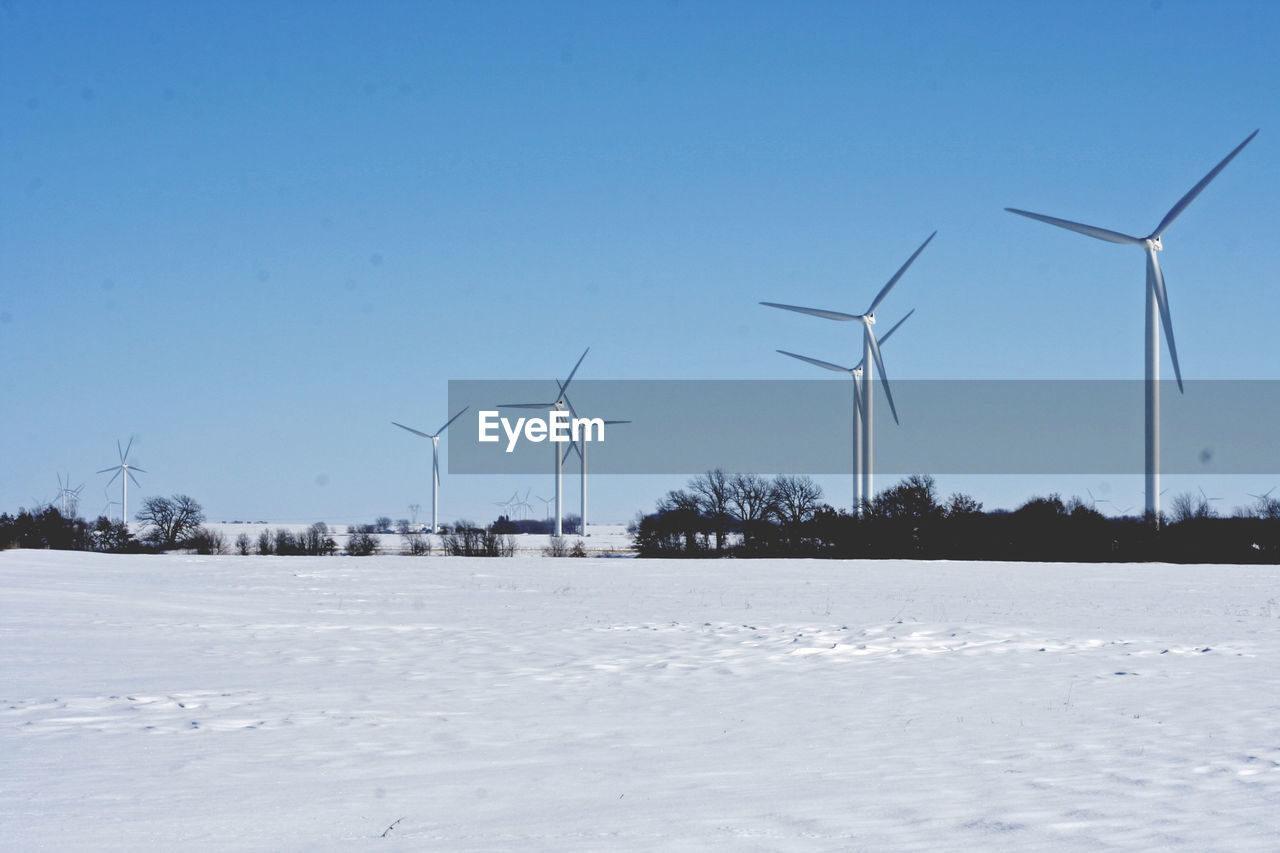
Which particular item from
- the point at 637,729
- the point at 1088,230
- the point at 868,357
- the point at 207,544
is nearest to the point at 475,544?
the point at 207,544

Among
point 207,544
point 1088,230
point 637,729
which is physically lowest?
point 207,544

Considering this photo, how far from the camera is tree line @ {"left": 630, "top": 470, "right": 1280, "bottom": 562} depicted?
72.4 meters

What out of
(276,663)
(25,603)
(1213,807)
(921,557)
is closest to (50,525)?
(921,557)

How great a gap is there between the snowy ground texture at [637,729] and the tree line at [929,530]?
4583 cm

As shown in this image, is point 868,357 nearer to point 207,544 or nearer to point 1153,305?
point 1153,305

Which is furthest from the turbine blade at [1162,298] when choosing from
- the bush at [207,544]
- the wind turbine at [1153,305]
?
the bush at [207,544]

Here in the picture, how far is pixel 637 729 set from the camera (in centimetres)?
1355

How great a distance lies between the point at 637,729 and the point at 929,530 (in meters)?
73.9

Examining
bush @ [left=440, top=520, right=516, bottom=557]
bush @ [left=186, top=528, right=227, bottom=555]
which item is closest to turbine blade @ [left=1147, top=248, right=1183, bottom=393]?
bush @ [left=440, top=520, right=516, bottom=557]

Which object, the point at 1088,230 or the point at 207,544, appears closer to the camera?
the point at 1088,230

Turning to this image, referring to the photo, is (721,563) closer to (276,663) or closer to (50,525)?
(276,663)

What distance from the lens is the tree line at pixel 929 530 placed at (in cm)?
7244

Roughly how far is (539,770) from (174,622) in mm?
17978

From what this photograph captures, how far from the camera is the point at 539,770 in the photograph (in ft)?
36.8
